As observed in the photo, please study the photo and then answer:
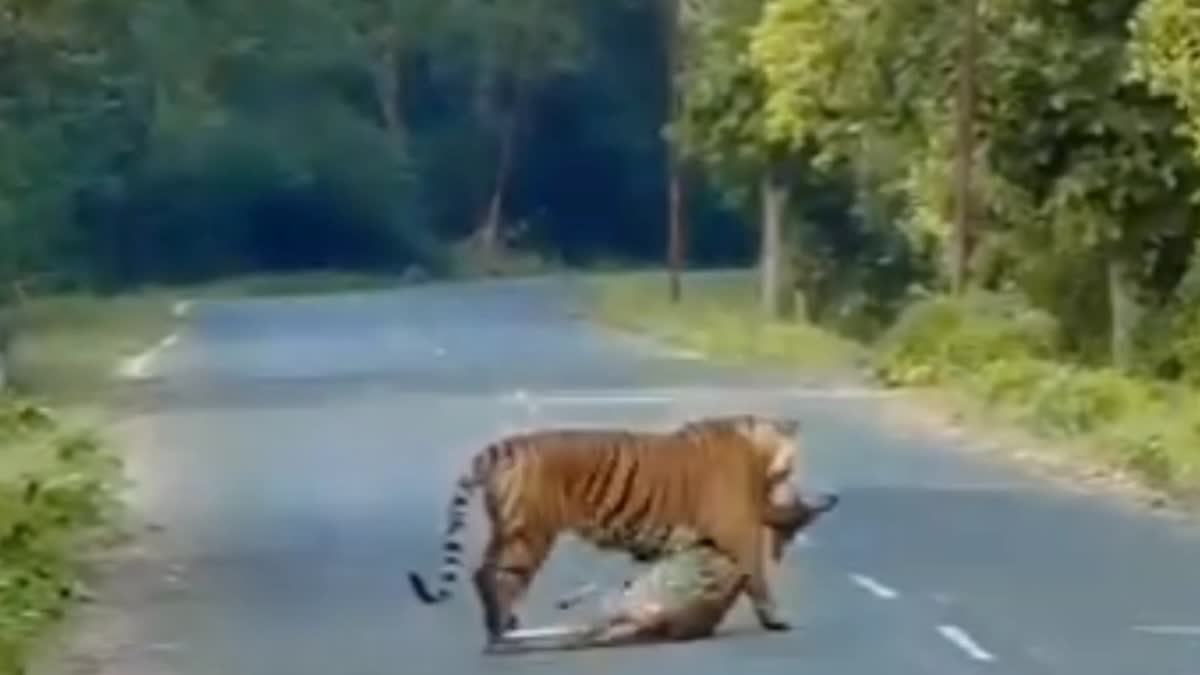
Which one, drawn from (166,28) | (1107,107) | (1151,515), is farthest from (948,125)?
(166,28)

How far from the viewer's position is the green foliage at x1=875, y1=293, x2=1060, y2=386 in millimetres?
43750

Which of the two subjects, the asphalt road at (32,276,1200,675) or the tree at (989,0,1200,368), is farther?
the tree at (989,0,1200,368)

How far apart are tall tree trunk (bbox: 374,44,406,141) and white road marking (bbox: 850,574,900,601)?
8913 centimetres

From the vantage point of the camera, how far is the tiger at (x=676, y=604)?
18.4 m

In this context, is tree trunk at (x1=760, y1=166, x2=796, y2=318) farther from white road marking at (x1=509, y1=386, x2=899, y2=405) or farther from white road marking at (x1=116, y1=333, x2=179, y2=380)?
white road marking at (x1=509, y1=386, x2=899, y2=405)

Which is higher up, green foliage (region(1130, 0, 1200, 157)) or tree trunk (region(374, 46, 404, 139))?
green foliage (region(1130, 0, 1200, 157))

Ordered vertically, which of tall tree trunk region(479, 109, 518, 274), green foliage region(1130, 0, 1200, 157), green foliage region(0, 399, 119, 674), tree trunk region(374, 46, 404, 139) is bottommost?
tall tree trunk region(479, 109, 518, 274)

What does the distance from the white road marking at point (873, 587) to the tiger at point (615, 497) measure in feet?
7.50

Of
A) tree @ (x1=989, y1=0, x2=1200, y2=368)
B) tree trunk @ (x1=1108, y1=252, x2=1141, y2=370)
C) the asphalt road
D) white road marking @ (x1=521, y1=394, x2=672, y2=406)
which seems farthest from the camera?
tree trunk @ (x1=1108, y1=252, x2=1141, y2=370)

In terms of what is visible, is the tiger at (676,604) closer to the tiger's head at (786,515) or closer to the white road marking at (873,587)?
the tiger's head at (786,515)

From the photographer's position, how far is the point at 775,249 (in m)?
66.6

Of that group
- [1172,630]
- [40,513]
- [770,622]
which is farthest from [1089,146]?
[770,622]

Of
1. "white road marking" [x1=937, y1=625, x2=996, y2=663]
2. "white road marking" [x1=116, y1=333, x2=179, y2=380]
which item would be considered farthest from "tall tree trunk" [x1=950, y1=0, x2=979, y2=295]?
"white road marking" [x1=937, y1=625, x2=996, y2=663]

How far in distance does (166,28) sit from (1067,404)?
2370 inches
